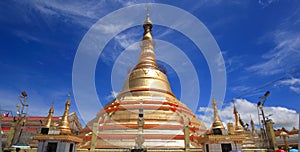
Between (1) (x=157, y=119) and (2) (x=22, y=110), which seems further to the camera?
(1) (x=157, y=119)

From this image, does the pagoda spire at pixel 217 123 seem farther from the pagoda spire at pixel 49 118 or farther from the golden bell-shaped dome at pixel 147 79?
the pagoda spire at pixel 49 118

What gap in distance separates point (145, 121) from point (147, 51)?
20.2 metres

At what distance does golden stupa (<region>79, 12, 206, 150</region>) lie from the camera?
21484 millimetres

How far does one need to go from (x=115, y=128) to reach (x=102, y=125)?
215cm

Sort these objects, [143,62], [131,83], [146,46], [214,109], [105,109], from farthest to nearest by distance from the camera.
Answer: [146,46]
[143,62]
[131,83]
[105,109]
[214,109]

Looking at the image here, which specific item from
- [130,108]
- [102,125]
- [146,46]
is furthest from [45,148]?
[146,46]

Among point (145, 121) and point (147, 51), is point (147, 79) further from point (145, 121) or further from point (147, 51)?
point (145, 121)

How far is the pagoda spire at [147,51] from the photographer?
38103 millimetres

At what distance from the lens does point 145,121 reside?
2459cm

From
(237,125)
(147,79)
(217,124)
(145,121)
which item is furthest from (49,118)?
(237,125)

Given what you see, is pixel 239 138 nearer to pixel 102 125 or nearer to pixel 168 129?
pixel 168 129

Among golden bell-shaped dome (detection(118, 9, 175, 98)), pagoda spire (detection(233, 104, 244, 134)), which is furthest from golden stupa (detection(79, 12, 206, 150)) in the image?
pagoda spire (detection(233, 104, 244, 134))

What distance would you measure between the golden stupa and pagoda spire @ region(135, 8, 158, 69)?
0.79ft

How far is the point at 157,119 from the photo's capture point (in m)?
25.2
